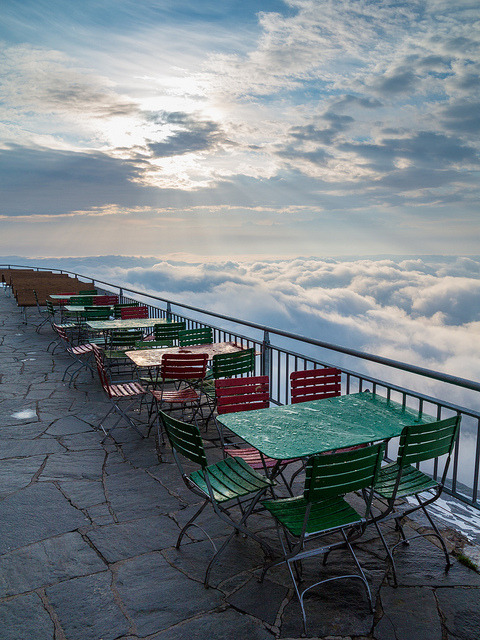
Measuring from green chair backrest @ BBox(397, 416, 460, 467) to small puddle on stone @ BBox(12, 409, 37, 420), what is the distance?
210 inches

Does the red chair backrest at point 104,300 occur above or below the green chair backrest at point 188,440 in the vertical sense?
below

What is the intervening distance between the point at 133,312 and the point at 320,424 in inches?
328

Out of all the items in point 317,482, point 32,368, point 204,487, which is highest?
point 317,482

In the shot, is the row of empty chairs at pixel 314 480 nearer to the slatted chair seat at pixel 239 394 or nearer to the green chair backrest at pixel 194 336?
the slatted chair seat at pixel 239 394

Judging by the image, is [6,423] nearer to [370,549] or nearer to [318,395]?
[318,395]

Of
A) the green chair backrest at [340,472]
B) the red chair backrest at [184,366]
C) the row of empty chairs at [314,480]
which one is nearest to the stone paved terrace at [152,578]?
the row of empty chairs at [314,480]

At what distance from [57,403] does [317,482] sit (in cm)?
567

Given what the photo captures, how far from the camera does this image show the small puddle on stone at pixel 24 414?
678 centimetres

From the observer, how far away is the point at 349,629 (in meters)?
2.88

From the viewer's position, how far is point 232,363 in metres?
6.08

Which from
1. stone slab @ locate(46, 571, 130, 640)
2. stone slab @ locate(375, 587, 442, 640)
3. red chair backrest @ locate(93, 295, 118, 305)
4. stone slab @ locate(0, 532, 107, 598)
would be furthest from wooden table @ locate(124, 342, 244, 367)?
red chair backrest @ locate(93, 295, 118, 305)

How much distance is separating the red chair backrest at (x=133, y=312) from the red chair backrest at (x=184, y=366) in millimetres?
5304

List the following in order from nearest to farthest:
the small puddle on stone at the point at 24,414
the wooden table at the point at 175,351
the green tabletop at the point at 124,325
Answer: the wooden table at the point at 175,351
the small puddle on stone at the point at 24,414
the green tabletop at the point at 124,325

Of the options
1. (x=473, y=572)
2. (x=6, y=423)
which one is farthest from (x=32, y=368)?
(x=473, y=572)
